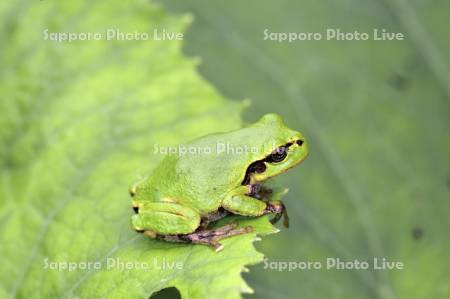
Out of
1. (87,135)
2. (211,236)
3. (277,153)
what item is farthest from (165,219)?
(87,135)

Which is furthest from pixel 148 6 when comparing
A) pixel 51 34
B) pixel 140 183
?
pixel 140 183

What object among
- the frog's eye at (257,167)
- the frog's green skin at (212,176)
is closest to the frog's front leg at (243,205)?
the frog's green skin at (212,176)

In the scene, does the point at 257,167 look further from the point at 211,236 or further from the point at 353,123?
the point at 353,123

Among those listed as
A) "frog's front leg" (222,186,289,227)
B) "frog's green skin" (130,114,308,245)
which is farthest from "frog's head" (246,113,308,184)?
"frog's front leg" (222,186,289,227)

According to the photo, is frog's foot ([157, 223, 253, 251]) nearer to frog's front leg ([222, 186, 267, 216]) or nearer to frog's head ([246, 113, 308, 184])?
frog's front leg ([222, 186, 267, 216])

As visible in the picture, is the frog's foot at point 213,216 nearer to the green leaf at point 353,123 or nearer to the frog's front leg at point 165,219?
the frog's front leg at point 165,219
